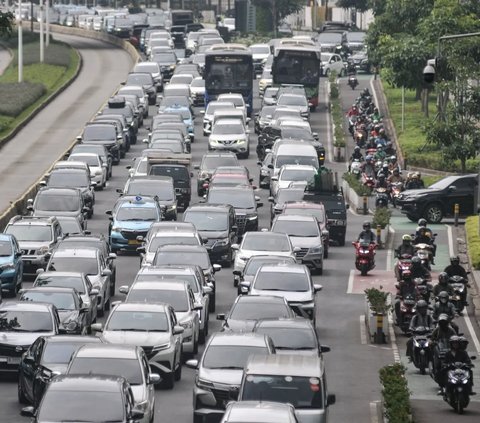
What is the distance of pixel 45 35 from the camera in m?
135

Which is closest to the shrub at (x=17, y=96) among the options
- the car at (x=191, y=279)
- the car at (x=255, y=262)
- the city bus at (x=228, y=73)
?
the city bus at (x=228, y=73)

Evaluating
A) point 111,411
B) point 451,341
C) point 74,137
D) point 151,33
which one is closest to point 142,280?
point 451,341

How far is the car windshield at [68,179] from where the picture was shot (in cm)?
5861

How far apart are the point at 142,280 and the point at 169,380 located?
5.73 meters

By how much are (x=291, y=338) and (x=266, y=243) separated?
44.7 ft

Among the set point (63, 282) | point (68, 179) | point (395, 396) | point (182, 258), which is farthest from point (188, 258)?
point (68, 179)

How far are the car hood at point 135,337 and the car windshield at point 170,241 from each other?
498 inches

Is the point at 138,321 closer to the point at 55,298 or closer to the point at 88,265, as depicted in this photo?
the point at 55,298

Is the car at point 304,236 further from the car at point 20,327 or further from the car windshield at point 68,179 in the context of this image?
the car at point 20,327

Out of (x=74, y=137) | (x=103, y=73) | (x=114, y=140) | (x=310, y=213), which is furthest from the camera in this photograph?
(x=103, y=73)

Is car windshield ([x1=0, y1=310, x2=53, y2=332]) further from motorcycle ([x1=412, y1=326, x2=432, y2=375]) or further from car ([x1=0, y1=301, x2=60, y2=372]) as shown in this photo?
motorcycle ([x1=412, y1=326, x2=432, y2=375])

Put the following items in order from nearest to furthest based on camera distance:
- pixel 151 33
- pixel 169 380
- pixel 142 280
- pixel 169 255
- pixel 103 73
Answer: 1. pixel 169 380
2. pixel 142 280
3. pixel 169 255
4. pixel 103 73
5. pixel 151 33

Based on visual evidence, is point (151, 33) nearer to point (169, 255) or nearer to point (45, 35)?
point (45, 35)

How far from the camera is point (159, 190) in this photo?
56.1m
